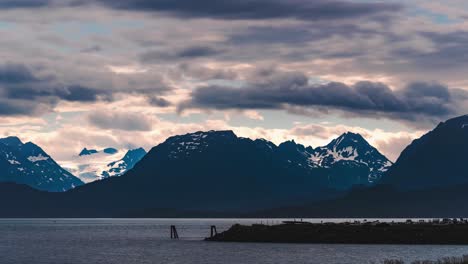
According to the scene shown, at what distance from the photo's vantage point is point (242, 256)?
5969 inches

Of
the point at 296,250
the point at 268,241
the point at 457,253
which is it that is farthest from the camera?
the point at 268,241

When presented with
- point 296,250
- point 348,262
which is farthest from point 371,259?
point 296,250

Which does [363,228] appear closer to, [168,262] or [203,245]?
[203,245]

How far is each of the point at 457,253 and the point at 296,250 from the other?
107 ft

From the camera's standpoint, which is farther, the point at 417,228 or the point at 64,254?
the point at 417,228

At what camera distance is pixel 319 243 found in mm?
187875

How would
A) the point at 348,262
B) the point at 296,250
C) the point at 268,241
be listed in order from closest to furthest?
the point at 348,262 → the point at 296,250 → the point at 268,241

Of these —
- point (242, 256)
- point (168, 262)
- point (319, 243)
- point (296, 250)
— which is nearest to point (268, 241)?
point (319, 243)

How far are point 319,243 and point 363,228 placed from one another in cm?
1077

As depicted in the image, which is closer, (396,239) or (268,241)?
(396,239)

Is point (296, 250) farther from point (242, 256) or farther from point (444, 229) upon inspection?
point (444, 229)

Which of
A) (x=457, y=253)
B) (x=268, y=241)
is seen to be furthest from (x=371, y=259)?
(x=268, y=241)

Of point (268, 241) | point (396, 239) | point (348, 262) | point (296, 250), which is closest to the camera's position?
point (348, 262)

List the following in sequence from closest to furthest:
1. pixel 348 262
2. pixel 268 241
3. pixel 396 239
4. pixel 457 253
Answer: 1. pixel 348 262
2. pixel 457 253
3. pixel 396 239
4. pixel 268 241
